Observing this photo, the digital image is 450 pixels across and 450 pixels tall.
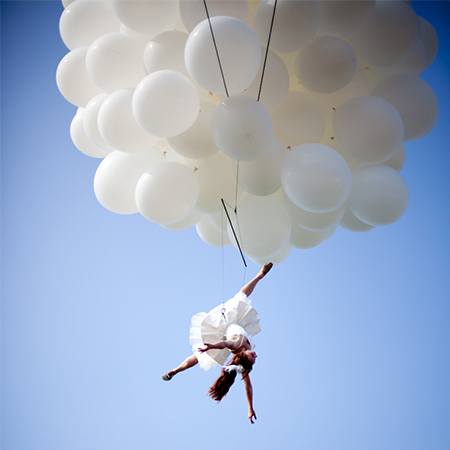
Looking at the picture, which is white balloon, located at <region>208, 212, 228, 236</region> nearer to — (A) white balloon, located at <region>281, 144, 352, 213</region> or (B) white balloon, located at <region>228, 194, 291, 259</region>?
(B) white balloon, located at <region>228, 194, 291, 259</region>

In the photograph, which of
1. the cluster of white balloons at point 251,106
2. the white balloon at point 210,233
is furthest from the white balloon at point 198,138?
the white balloon at point 210,233

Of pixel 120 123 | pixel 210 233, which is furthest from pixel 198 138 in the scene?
pixel 210 233

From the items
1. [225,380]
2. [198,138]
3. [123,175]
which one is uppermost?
[198,138]

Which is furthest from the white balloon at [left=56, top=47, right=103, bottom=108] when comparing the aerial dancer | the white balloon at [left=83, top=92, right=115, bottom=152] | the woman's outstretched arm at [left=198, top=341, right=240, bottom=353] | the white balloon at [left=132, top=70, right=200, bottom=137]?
the woman's outstretched arm at [left=198, top=341, right=240, bottom=353]

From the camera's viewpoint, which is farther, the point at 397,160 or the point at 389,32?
the point at 397,160

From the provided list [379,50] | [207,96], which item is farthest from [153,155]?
[379,50]

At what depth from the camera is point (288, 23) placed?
187 cm

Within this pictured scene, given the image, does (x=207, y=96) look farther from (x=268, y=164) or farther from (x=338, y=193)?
(x=338, y=193)

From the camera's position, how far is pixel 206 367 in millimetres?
2375

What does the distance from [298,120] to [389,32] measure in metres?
0.56

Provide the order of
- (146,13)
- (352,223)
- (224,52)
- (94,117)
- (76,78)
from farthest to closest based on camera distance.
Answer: (352,223) → (76,78) → (94,117) → (146,13) → (224,52)

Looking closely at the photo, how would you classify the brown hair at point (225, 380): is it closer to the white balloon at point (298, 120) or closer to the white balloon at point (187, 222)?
the white balloon at point (187, 222)

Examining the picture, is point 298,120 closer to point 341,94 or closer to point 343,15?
point 341,94

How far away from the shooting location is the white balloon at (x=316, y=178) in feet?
5.91
